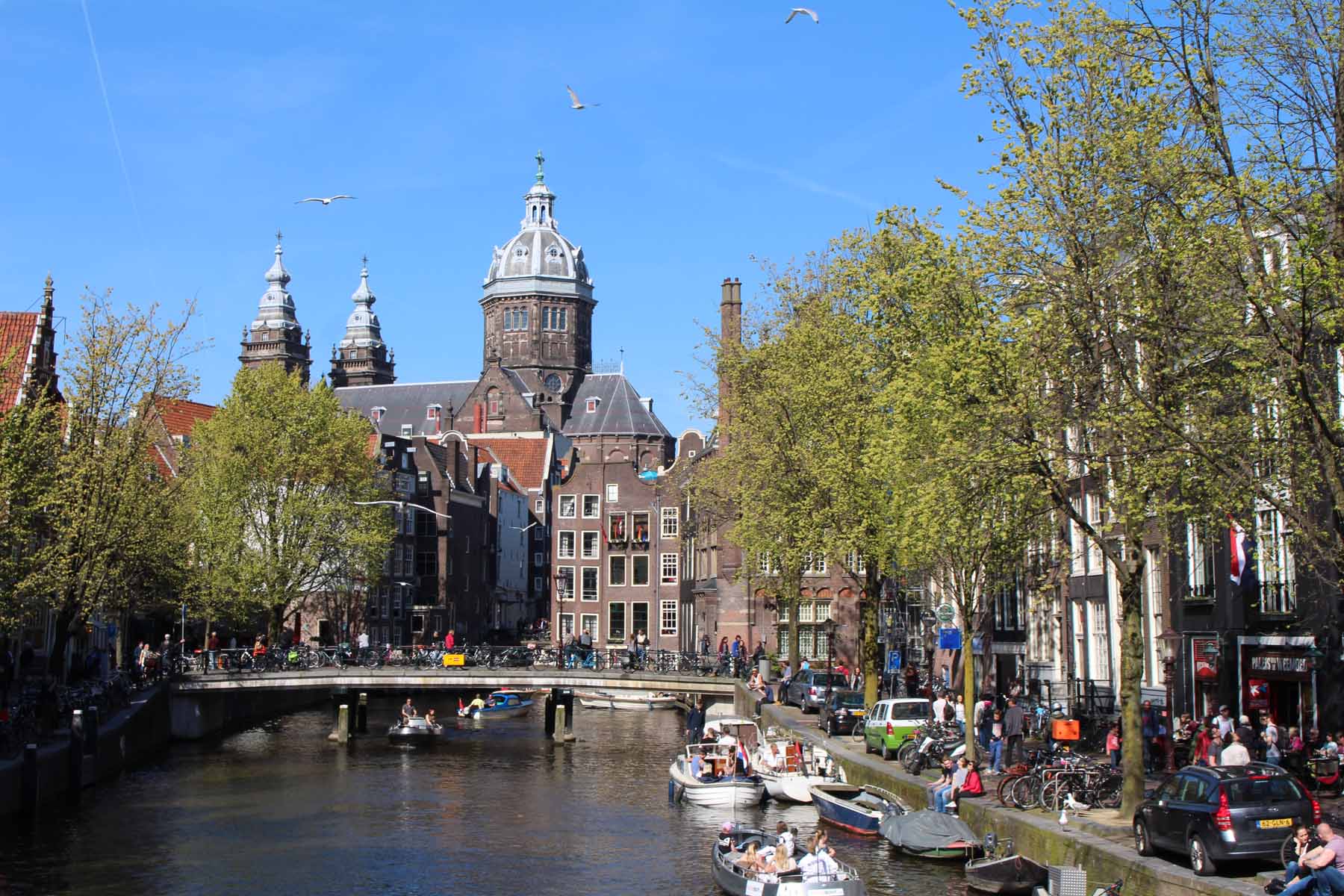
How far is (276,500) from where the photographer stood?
249ft

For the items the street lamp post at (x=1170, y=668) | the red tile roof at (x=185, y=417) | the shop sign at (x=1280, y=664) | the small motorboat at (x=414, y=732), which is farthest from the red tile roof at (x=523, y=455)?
the shop sign at (x=1280, y=664)

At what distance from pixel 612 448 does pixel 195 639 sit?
64.0 meters

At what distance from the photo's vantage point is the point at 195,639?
292 ft

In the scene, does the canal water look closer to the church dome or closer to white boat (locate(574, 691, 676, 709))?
white boat (locate(574, 691, 676, 709))

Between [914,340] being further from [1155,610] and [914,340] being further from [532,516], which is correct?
Result: [532,516]

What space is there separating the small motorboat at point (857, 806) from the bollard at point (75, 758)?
69.2 feet

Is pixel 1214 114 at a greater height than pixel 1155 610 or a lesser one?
greater

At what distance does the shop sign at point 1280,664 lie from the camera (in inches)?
→ 1378

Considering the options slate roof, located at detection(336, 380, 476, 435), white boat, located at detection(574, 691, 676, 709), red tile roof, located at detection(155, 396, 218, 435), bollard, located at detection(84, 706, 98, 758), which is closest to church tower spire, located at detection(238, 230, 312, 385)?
slate roof, located at detection(336, 380, 476, 435)

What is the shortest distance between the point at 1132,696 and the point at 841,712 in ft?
71.9

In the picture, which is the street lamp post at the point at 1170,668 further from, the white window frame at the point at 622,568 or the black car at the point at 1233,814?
the white window frame at the point at 622,568

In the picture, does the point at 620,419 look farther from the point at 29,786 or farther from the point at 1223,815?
the point at 1223,815

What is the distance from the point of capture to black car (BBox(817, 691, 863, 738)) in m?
49.7

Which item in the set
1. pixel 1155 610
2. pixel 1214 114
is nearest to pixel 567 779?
pixel 1155 610
